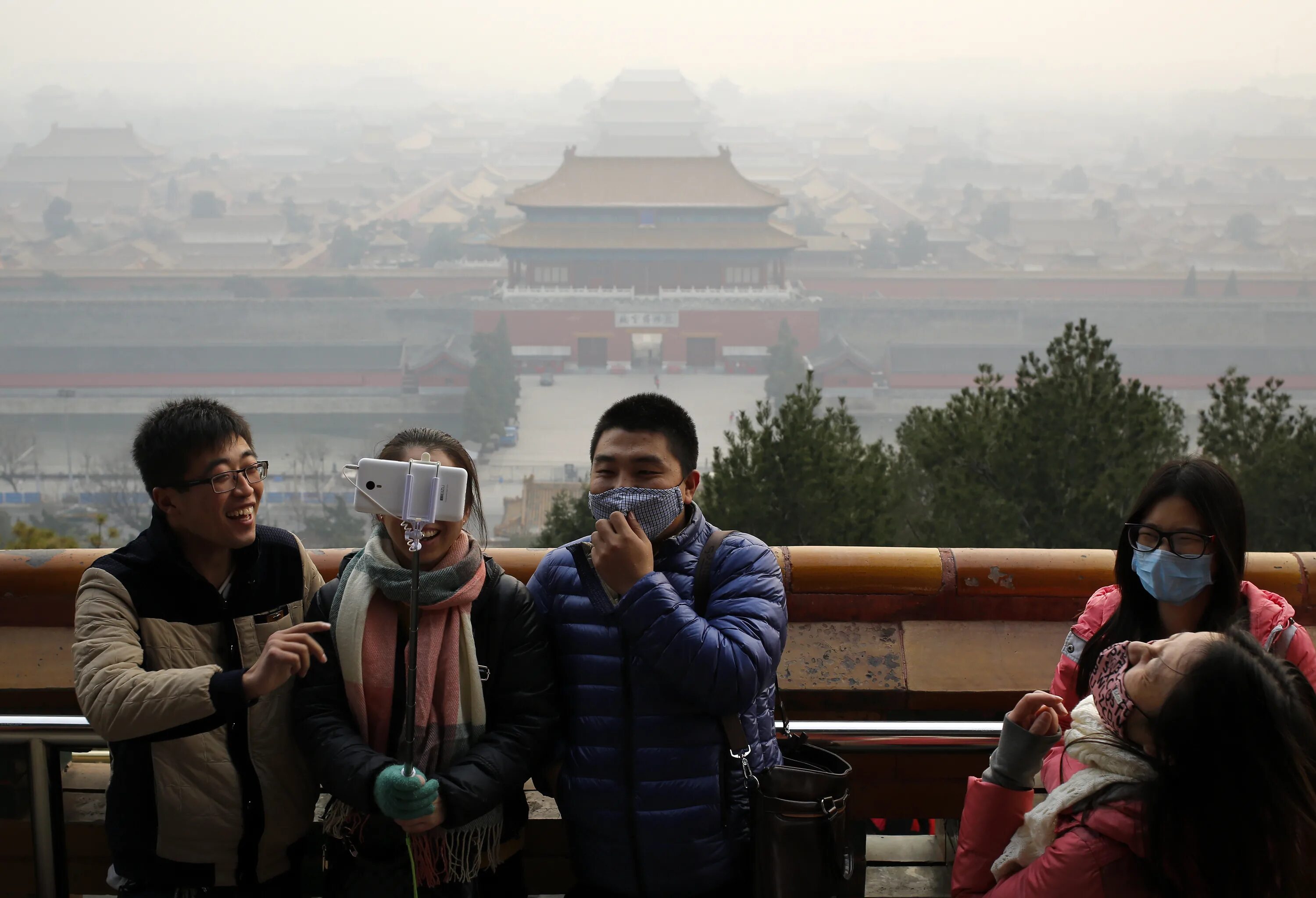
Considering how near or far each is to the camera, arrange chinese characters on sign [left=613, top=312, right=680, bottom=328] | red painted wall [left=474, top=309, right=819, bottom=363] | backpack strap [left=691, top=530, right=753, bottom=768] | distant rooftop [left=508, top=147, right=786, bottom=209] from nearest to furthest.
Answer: backpack strap [left=691, top=530, right=753, bottom=768], distant rooftop [left=508, top=147, right=786, bottom=209], red painted wall [left=474, top=309, right=819, bottom=363], chinese characters on sign [left=613, top=312, right=680, bottom=328]

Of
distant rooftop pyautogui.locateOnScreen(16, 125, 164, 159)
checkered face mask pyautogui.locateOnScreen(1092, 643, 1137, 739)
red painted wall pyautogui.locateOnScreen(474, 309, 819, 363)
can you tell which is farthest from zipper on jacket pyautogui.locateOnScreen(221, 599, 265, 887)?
distant rooftop pyautogui.locateOnScreen(16, 125, 164, 159)

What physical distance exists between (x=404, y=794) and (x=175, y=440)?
0.42 meters

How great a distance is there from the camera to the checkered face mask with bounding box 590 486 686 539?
120 cm

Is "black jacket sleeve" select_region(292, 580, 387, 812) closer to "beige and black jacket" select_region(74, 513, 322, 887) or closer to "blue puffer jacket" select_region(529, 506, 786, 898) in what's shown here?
"beige and black jacket" select_region(74, 513, 322, 887)

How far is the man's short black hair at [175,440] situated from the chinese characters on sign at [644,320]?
3221 centimetres

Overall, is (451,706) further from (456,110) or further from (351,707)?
(456,110)

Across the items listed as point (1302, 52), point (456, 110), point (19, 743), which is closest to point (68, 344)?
point (456, 110)

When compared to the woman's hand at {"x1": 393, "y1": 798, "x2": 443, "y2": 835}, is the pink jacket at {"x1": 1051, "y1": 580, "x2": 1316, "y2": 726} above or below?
above

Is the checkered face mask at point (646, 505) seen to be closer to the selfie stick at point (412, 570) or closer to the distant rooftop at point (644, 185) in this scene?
the selfie stick at point (412, 570)

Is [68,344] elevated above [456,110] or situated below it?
below

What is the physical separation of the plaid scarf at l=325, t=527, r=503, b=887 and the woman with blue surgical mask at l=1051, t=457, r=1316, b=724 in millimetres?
604

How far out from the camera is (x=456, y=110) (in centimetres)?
6009

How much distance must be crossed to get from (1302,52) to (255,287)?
42.5 metres

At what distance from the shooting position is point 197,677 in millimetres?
1076
